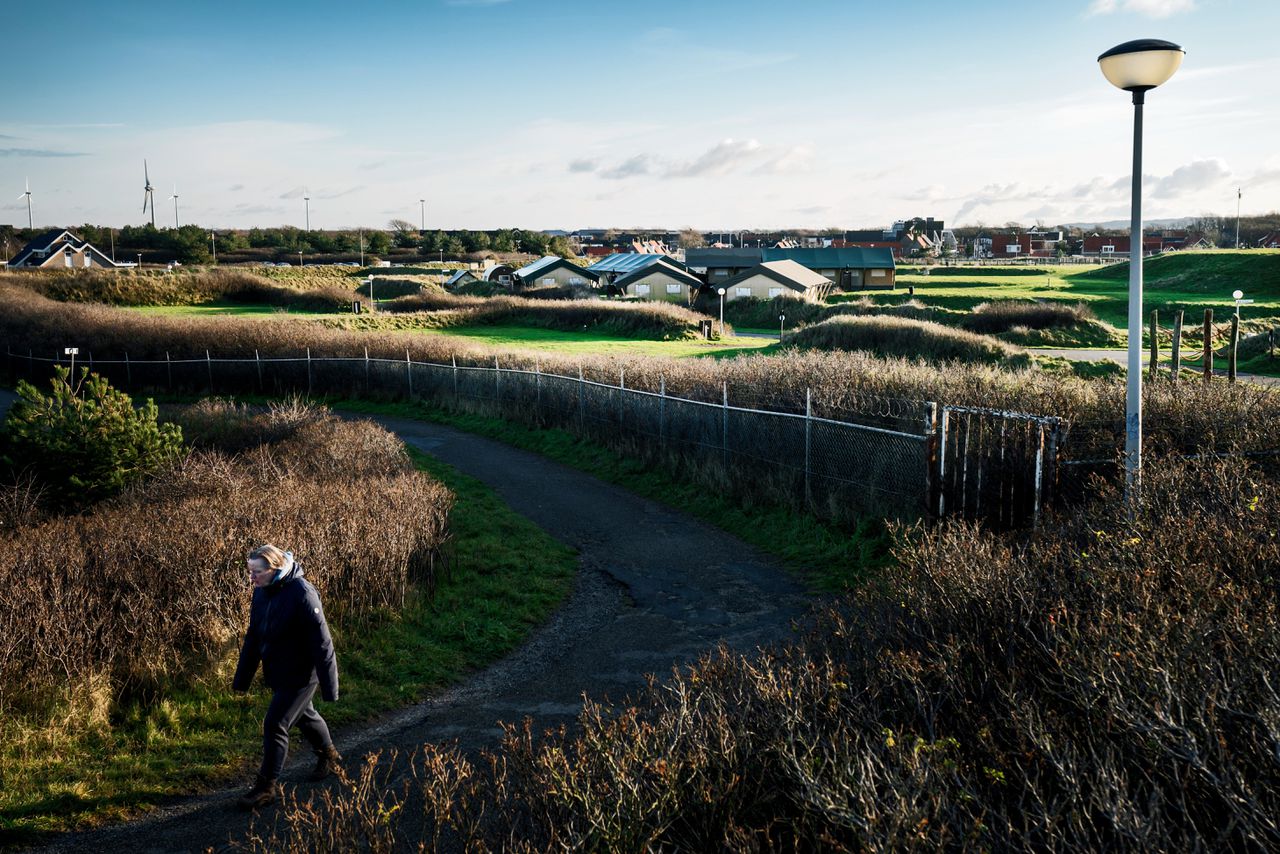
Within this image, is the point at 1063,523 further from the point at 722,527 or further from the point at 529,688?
the point at 722,527

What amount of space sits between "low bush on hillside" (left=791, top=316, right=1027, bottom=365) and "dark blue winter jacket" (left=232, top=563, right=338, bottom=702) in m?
23.6

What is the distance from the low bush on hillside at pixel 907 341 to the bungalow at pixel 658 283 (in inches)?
1197

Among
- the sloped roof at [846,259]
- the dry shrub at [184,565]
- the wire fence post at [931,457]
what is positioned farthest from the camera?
the sloped roof at [846,259]

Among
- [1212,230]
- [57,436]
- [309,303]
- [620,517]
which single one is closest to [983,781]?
[620,517]

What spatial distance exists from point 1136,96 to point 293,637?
8.34 m

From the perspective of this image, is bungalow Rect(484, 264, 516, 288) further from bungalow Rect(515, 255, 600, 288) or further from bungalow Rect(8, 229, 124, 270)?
bungalow Rect(8, 229, 124, 270)

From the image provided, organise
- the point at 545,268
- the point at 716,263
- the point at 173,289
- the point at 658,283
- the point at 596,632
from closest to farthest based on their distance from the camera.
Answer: the point at 596,632
the point at 173,289
the point at 658,283
the point at 545,268
the point at 716,263

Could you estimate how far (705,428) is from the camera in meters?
15.9

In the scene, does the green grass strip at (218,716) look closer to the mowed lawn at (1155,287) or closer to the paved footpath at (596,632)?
the paved footpath at (596,632)

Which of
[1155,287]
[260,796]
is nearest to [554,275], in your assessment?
[1155,287]

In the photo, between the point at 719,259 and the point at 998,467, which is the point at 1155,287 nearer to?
the point at 719,259

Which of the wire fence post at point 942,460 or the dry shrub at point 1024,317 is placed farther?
the dry shrub at point 1024,317

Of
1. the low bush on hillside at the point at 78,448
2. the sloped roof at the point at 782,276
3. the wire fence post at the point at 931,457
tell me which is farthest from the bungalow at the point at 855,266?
the wire fence post at the point at 931,457

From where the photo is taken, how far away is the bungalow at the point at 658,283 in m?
71.9
